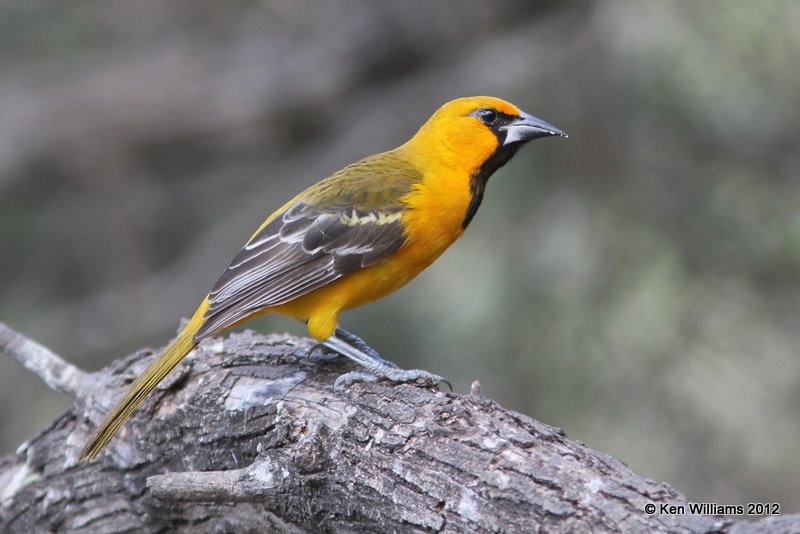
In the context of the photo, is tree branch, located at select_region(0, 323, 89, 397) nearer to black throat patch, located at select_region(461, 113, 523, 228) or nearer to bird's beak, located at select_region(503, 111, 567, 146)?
black throat patch, located at select_region(461, 113, 523, 228)

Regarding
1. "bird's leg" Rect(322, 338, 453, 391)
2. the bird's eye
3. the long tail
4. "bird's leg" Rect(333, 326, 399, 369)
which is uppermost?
the bird's eye

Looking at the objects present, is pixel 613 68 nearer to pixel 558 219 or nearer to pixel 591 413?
pixel 558 219

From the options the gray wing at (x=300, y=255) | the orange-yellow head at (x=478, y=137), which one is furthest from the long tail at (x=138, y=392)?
the orange-yellow head at (x=478, y=137)

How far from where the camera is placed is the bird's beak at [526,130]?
4.91 metres

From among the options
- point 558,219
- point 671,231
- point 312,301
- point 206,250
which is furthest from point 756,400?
point 206,250

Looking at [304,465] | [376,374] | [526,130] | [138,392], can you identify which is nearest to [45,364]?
[138,392]

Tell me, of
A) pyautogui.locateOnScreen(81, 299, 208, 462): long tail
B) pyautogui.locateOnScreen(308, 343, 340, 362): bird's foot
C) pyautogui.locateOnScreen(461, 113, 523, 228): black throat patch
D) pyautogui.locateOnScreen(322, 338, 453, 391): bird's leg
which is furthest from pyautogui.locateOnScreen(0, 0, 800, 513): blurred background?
pyautogui.locateOnScreen(81, 299, 208, 462): long tail

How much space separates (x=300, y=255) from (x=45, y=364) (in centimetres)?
133

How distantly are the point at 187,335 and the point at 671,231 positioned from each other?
3403mm

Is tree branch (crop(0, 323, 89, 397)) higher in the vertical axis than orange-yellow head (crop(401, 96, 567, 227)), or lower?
lower

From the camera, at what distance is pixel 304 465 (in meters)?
3.45

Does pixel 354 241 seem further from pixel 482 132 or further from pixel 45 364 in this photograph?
pixel 45 364

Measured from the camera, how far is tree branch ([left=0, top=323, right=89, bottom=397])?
4582 millimetres

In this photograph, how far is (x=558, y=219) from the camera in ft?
21.7
